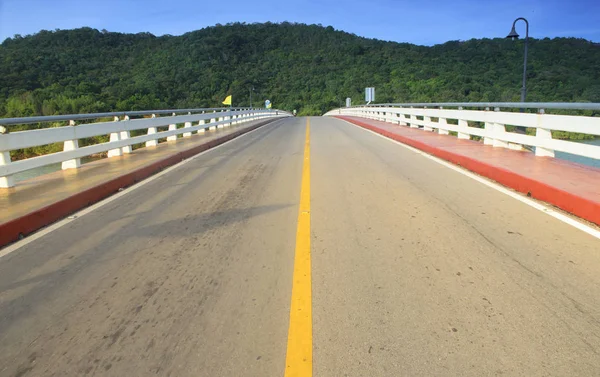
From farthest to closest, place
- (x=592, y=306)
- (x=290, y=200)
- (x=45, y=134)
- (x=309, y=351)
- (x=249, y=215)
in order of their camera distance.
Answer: (x=45, y=134) → (x=290, y=200) → (x=249, y=215) → (x=592, y=306) → (x=309, y=351)

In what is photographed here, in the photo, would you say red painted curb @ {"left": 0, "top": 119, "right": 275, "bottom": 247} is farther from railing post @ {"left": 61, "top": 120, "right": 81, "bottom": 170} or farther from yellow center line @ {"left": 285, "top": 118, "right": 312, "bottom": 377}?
yellow center line @ {"left": 285, "top": 118, "right": 312, "bottom": 377}

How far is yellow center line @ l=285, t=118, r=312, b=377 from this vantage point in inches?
122

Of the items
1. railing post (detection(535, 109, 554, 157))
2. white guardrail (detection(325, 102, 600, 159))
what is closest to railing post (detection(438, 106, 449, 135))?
white guardrail (detection(325, 102, 600, 159))

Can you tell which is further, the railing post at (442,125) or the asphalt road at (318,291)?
the railing post at (442,125)

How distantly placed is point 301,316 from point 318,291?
1.59 feet

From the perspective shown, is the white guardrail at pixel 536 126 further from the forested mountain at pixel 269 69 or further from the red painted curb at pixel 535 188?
the forested mountain at pixel 269 69

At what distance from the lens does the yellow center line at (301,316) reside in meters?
3.09

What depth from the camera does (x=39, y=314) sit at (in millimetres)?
3930

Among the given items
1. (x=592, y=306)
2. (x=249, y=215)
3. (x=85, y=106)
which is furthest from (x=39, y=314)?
(x=85, y=106)

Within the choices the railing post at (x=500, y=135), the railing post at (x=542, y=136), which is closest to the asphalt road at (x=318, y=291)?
the railing post at (x=542, y=136)

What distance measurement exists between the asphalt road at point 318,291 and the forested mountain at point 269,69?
26558 millimetres

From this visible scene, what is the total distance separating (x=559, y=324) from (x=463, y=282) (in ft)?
3.10

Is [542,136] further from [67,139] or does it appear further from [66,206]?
[67,139]

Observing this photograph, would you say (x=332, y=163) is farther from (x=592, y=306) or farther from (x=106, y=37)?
(x=106, y=37)
